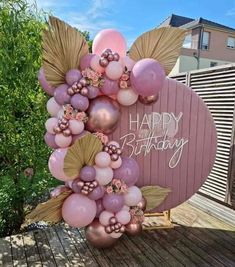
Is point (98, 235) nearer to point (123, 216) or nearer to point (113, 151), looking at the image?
point (123, 216)

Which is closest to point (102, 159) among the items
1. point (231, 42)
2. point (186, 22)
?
point (231, 42)

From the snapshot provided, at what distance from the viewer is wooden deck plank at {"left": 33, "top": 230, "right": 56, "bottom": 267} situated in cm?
261

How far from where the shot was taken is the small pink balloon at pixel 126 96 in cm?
252

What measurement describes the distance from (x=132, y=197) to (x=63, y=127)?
88 centimetres

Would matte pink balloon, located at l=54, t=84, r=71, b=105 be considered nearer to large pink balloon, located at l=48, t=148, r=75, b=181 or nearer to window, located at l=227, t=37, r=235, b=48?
large pink balloon, located at l=48, t=148, r=75, b=181

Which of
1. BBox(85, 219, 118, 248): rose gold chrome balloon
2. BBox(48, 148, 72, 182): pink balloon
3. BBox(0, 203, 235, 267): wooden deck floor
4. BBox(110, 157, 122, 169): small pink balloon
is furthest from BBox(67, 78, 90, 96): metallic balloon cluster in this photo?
BBox(0, 203, 235, 267): wooden deck floor

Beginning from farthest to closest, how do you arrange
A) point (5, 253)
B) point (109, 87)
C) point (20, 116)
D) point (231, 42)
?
point (231, 42), point (20, 116), point (5, 253), point (109, 87)

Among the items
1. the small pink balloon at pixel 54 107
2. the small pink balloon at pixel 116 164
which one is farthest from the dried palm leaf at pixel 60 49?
the small pink balloon at pixel 116 164

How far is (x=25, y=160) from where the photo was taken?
3600 millimetres

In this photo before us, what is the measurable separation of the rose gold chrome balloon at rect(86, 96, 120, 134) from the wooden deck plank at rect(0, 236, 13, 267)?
4.65ft

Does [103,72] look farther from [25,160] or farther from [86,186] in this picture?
[25,160]

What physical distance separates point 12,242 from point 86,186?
1.23m

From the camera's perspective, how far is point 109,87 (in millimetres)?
2439

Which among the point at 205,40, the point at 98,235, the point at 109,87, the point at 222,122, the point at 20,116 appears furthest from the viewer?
the point at 205,40
